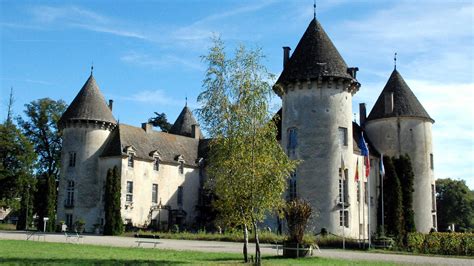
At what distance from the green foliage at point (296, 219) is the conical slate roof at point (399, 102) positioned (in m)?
24.3

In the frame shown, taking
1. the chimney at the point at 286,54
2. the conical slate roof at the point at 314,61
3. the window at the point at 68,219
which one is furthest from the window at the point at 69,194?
the chimney at the point at 286,54

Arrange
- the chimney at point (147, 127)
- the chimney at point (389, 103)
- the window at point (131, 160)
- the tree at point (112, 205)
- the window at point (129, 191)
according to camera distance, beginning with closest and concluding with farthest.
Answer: the tree at point (112, 205), the chimney at point (389, 103), the window at point (129, 191), the window at point (131, 160), the chimney at point (147, 127)

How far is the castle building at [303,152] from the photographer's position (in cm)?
3838

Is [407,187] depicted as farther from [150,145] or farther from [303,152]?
[150,145]

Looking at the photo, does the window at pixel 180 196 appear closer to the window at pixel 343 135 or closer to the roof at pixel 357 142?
the roof at pixel 357 142

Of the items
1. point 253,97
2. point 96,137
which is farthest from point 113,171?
point 253,97

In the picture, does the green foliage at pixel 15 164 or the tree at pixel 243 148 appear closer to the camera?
the tree at pixel 243 148

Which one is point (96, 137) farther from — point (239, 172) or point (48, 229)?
point (239, 172)

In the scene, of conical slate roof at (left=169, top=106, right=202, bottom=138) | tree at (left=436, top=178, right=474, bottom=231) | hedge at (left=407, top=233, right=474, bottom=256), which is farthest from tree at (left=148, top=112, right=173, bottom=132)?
hedge at (left=407, top=233, right=474, bottom=256)

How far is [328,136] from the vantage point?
126 ft

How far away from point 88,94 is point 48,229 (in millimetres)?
12950

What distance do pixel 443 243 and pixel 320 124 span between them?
42.9 ft

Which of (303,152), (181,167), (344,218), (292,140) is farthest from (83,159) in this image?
(344,218)

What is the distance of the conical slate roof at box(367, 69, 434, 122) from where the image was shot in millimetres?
45031
